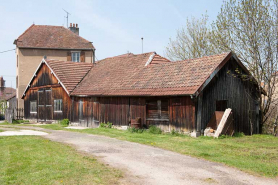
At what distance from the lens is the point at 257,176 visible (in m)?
8.72

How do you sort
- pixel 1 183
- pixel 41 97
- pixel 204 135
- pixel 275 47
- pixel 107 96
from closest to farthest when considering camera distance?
1. pixel 1 183
2. pixel 204 135
3. pixel 275 47
4. pixel 107 96
5. pixel 41 97

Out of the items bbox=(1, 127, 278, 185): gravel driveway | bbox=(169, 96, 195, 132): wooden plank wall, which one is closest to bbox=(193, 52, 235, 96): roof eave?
bbox=(169, 96, 195, 132): wooden plank wall

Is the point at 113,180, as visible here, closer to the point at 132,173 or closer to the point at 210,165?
the point at 132,173

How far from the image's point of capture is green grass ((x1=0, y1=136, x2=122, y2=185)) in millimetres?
7781

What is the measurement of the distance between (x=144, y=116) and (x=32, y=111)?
16.0 meters

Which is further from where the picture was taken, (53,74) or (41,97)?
(41,97)

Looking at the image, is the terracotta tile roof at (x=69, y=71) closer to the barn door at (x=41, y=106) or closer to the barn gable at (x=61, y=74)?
the barn gable at (x=61, y=74)

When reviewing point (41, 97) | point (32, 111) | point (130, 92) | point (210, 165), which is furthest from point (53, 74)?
point (210, 165)

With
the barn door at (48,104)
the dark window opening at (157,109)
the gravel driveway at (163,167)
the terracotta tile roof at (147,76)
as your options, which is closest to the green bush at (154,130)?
the dark window opening at (157,109)

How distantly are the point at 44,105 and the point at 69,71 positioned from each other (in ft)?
13.1

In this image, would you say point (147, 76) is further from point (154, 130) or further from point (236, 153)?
point (236, 153)

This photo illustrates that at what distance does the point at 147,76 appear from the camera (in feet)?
72.0

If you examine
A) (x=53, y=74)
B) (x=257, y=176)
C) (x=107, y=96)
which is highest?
(x=53, y=74)

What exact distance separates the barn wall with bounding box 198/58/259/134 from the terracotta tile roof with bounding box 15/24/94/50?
24036 millimetres
